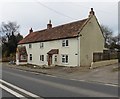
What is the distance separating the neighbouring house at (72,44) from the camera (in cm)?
4056

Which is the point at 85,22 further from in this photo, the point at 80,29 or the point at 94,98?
the point at 94,98

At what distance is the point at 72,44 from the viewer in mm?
41125

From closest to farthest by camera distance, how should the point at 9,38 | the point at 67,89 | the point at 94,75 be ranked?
the point at 67,89
the point at 94,75
the point at 9,38

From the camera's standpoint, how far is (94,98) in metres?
11.3

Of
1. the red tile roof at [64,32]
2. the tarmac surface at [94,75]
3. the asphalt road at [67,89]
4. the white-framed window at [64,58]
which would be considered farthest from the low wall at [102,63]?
the asphalt road at [67,89]

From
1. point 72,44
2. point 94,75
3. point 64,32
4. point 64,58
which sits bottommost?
point 94,75

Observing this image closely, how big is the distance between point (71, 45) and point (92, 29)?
4.79 meters

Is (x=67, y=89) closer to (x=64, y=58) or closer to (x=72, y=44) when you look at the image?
(x=72, y=44)

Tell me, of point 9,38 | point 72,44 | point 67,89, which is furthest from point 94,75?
point 9,38

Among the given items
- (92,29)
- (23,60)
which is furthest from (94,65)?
(23,60)

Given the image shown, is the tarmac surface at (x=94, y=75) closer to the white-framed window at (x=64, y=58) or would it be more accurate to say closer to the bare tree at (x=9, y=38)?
the white-framed window at (x=64, y=58)

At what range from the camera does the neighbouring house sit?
40562 mm

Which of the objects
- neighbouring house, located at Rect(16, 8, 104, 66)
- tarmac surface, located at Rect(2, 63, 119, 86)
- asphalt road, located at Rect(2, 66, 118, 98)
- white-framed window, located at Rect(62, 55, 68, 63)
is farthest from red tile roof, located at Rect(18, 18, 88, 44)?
asphalt road, located at Rect(2, 66, 118, 98)

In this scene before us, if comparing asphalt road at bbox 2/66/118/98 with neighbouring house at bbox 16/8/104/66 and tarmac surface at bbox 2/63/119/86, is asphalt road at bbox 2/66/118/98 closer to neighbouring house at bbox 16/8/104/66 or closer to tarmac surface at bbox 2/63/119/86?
tarmac surface at bbox 2/63/119/86
